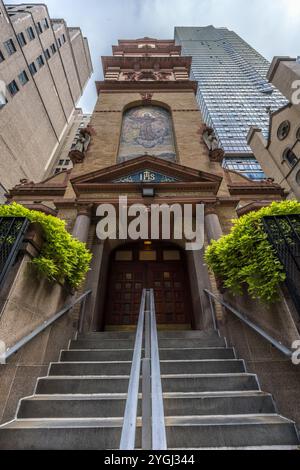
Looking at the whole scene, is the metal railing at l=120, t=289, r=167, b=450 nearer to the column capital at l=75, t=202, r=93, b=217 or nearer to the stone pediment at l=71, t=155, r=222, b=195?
the column capital at l=75, t=202, r=93, b=217

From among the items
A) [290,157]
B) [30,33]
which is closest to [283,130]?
[290,157]

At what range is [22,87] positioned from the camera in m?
24.6

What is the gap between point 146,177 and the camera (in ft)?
29.2

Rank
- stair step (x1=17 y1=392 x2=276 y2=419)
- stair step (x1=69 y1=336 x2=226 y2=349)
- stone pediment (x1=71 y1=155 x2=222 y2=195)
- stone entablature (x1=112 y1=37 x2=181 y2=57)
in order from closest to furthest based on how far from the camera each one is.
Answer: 1. stair step (x1=17 y1=392 x2=276 y2=419)
2. stair step (x1=69 y1=336 x2=226 y2=349)
3. stone pediment (x1=71 y1=155 x2=222 y2=195)
4. stone entablature (x1=112 y1=37 x2=181 y2=57)

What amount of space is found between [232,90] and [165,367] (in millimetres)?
109455

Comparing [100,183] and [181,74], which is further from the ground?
[181,74]

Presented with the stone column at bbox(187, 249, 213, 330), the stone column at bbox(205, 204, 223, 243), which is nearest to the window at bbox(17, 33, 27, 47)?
the stone column at bbox(205, 204, 223, 243)

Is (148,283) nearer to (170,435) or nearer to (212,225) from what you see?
(212,225)

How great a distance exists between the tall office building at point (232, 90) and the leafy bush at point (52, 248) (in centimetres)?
5044

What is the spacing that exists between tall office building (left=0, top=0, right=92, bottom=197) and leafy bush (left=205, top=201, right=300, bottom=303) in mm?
21687

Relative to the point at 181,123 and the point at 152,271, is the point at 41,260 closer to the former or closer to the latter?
the point at 152,271

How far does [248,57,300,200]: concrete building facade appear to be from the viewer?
1529cm

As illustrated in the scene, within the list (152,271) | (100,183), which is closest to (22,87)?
(100,183)
